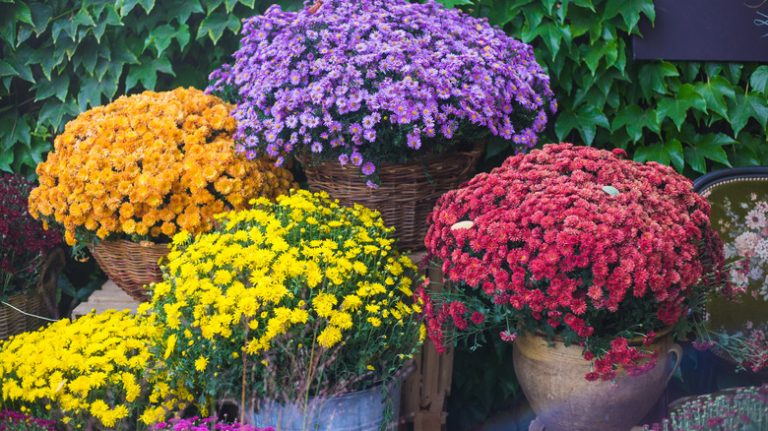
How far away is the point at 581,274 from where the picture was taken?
184 centimetres

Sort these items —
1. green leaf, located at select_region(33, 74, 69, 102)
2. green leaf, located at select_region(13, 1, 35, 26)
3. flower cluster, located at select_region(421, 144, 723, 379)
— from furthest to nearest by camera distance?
green leaf, located at select_region(33, 74, 69, 102) < green leaf, located at select_region(13, 1, 35, 26) < flower cluster, located at select_region(421, 144, 723, 379)

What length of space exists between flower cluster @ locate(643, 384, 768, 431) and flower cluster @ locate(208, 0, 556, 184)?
3.24 ft

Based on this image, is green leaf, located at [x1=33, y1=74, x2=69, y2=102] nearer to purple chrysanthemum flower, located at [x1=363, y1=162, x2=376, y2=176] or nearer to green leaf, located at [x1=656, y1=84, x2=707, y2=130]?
purple chrysanthemum flower, located at [x1=363, y1=162, x2=376, y2=176]

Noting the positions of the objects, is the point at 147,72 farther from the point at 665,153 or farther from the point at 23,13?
the point at 665,153

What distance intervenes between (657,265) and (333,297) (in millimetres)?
801

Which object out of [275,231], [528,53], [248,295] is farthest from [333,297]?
[528,53]

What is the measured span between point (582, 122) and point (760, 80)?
2.08 feet

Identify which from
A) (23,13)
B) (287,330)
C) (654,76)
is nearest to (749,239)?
(654,76)

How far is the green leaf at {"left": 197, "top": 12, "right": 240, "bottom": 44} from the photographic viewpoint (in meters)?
2.85

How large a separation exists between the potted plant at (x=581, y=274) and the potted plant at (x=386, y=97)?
0.26 m

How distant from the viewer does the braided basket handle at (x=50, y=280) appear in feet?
9.42

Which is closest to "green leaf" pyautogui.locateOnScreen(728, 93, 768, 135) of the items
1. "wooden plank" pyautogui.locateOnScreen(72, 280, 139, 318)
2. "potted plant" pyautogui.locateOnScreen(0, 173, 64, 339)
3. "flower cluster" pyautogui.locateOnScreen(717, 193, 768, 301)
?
"flower cluster" pyautogui.locateOnScreen(717, 193, 768, 301)

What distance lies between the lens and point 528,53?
8.57ft

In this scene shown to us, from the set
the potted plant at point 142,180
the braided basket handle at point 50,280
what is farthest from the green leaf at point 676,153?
the braided basket handle at point 50,280
